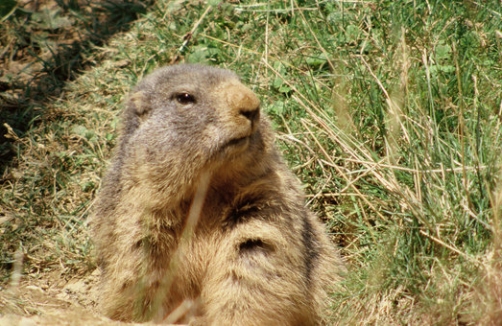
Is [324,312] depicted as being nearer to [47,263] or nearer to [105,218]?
[105,218]

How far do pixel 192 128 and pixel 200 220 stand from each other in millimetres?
625

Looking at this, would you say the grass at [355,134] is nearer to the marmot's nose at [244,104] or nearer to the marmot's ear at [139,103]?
the marmot's nose at [244,104]

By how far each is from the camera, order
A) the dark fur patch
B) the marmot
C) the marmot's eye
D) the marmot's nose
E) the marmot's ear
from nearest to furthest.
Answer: the marmot's nose < the marmot < the marmot's eye < the marmot's ear < the dark fur patch

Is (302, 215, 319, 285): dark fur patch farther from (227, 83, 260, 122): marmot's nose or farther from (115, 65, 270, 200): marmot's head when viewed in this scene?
(227, 83, 260, 122): marmot's nose

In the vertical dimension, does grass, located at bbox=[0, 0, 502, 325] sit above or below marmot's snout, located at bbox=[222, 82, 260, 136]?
below

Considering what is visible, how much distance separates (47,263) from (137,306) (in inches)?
76.4

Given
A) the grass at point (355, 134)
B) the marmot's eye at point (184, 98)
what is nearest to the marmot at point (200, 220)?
the marmot's eye at point (184, 98)

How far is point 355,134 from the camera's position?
17.9 feet

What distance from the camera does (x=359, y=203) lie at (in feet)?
17.0

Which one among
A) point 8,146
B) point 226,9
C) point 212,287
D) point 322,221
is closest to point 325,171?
point 322,221

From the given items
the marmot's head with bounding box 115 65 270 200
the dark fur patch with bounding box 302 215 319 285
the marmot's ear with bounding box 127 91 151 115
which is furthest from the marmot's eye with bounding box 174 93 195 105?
the dark fur patch with bounding box 302 215 319 285

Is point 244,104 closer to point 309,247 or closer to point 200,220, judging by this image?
point 200,220

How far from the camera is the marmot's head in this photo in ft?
13.3

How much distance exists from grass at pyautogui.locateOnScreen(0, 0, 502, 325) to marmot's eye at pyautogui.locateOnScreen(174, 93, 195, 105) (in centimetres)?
123
